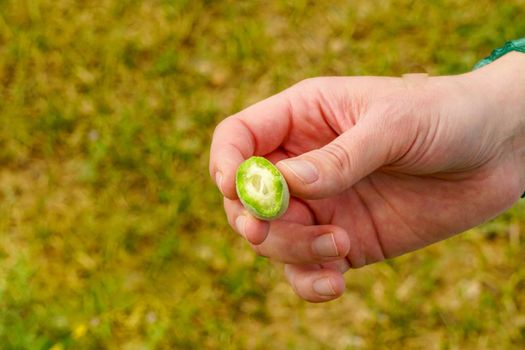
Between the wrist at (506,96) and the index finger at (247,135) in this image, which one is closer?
the index finger at (247,135)

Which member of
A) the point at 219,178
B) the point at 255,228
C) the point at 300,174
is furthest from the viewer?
the point at 219,178

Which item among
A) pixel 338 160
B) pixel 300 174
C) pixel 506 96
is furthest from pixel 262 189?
pixel 506 96

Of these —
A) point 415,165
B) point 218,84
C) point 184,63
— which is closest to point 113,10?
point 184,63

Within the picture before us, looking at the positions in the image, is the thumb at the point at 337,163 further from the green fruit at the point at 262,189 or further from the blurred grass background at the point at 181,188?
the blurred grass background at the point at 181,188

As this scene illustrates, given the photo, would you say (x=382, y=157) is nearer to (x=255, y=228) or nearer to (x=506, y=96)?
(x=255, y=228)

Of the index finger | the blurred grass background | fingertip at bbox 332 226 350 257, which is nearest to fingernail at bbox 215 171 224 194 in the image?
the index finger

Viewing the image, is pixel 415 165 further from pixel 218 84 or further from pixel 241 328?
pixel 218 84

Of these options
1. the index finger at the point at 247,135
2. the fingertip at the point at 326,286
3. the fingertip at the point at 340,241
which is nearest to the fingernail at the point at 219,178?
the index finger at the point at 247,135
